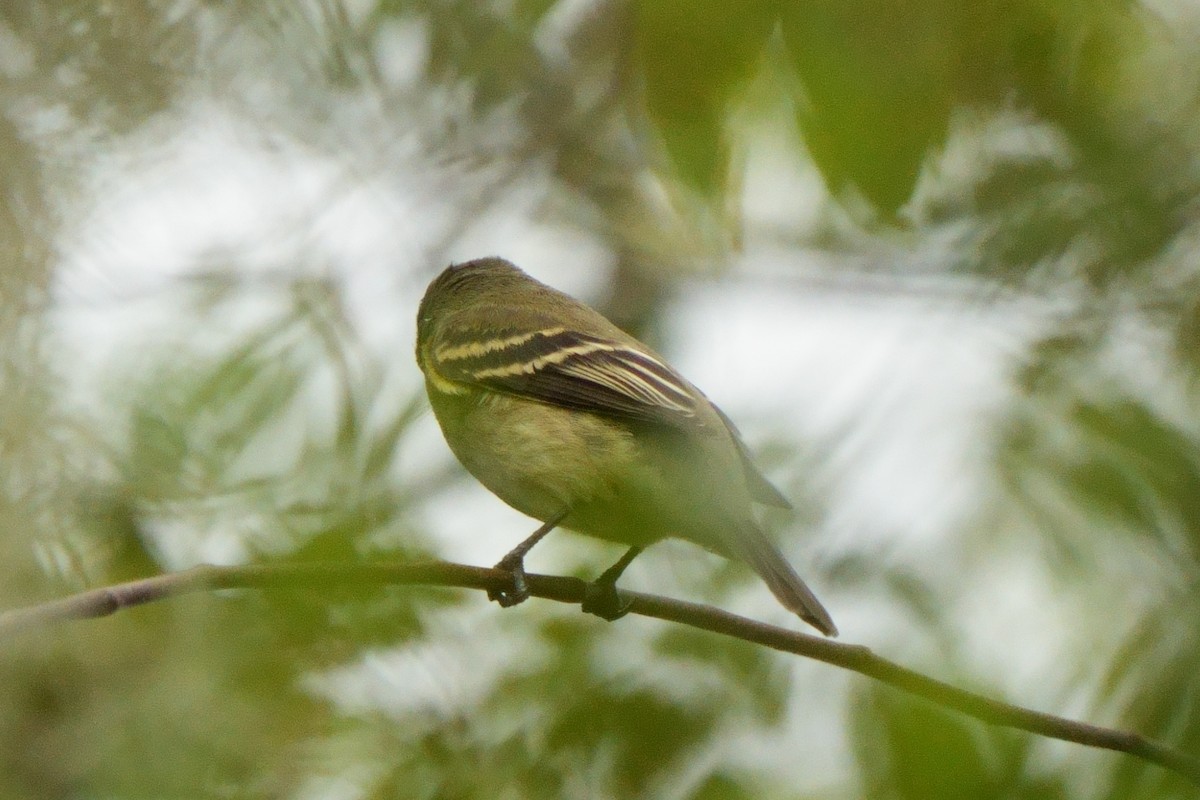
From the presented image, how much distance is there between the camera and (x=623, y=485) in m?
4.60

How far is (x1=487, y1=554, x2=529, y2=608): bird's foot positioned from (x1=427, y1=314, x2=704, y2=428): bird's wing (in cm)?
68

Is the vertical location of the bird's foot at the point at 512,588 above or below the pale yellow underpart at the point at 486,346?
below

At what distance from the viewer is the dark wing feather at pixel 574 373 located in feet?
15.3

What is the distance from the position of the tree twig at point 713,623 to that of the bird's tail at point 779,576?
0.51 metres

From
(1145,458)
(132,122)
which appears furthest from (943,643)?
(132,122)

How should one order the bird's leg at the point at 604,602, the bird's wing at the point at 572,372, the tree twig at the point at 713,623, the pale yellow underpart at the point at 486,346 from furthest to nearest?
1. the pale yellow underpart at the point at 486,346
2. the bird's wing at the point at 572,372
3. the bird's leg at the point at 604,602
4. the tree twig at the point at 713,623

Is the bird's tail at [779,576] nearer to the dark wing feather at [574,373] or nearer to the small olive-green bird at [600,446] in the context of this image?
the small olive-green bird at [600,446]

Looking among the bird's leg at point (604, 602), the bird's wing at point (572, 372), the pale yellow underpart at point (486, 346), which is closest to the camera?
the bird's leg at point (604, 602)

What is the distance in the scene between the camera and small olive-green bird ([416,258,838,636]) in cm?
436

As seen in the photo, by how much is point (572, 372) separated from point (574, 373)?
0.01 metres

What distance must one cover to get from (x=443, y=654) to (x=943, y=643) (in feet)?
5.43

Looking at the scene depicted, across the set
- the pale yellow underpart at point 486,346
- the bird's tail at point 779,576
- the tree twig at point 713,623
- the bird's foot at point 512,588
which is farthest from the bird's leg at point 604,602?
the pale yellow underpart at point 486,346

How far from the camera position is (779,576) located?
3918 mm

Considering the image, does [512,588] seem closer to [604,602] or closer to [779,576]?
[604,602]
